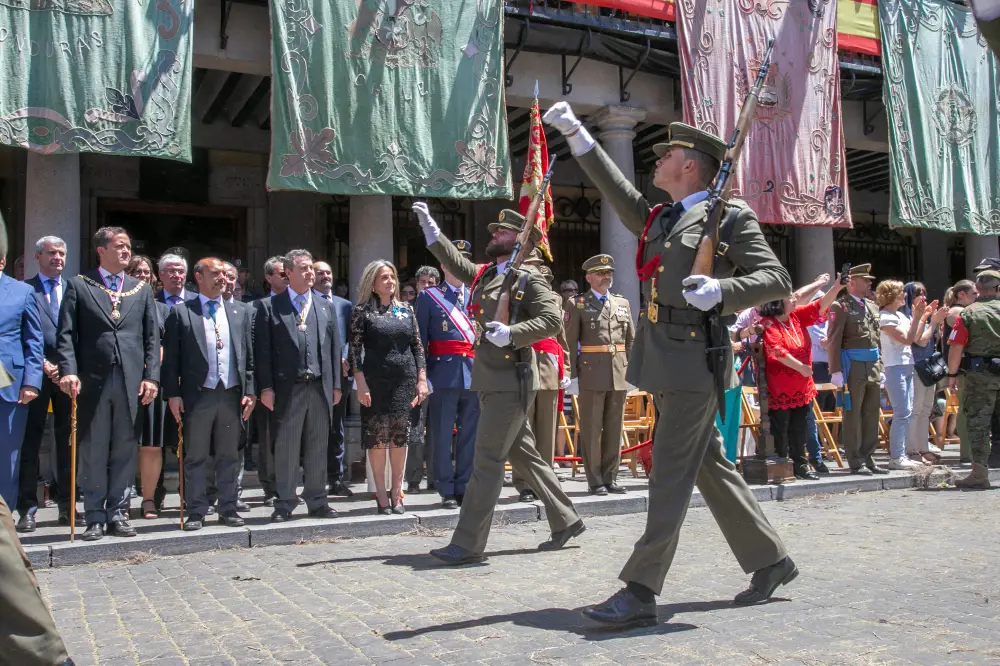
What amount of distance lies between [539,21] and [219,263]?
631 centimetres

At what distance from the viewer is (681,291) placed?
4.39 meters

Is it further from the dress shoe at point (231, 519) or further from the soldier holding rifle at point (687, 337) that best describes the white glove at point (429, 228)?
the dress shoe at point (231, 519)

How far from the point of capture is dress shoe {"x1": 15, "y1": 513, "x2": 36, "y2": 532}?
23.3 feet

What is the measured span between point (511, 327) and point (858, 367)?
547cm

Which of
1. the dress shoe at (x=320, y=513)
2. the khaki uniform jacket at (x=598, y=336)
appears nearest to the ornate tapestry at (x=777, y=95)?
the khaki uniform jacket at (x=598, y=336)

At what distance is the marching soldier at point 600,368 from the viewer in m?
8.91

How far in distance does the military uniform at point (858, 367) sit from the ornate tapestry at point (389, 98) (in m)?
4.00

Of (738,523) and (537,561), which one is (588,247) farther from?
(738,523)

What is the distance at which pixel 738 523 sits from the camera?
4.59m

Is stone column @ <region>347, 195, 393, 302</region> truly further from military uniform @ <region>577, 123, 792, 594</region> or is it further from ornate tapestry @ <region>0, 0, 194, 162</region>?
military uniform @ <region>577, 123, 792, 594</region>

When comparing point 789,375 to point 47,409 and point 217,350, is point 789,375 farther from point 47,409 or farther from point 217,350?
point 47,409

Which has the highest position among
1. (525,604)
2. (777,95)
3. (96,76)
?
(777,95)

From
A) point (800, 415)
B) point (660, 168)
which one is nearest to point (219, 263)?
point (660, 168)

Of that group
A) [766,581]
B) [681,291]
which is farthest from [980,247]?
[681,291]
